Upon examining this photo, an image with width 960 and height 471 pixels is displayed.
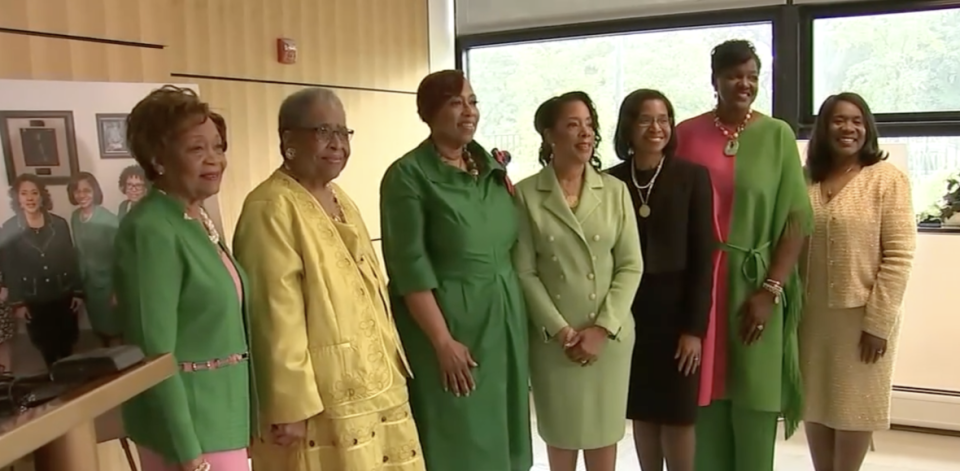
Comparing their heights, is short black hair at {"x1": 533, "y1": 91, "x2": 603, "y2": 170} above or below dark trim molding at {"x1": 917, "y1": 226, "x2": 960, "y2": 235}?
above

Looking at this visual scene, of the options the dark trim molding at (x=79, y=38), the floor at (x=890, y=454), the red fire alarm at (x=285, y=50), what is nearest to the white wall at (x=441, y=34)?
the red fire alarm at (x=285, y=50)

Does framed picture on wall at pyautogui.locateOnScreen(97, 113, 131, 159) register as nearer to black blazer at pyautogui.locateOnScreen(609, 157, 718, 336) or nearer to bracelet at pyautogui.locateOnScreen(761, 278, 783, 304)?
black blazer at pyautogui.locateOnScreen(609, 157, 718, 336)

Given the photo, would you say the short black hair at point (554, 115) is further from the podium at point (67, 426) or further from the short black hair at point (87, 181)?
the podium at point (67, 426)

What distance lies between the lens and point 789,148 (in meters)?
2.76

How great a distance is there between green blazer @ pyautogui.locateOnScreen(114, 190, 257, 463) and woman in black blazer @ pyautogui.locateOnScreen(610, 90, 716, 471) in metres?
1.30

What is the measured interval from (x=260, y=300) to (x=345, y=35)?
2.59m

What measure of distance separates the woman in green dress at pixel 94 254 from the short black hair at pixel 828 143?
7.63 feet

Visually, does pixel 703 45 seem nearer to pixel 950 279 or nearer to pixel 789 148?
pixel 950 279

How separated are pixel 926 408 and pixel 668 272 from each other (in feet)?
7.48

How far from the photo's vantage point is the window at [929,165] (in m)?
4.14

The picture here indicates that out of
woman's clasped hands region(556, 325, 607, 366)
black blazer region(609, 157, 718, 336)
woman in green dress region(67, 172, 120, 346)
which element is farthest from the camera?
black blazer region(609, 157, 718, 336)

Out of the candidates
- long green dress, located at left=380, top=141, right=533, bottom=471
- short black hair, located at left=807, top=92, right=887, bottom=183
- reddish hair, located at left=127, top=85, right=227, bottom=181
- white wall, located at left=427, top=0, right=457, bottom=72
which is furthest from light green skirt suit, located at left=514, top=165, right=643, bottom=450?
white wall, located at left=427, top=0, right=457, bottom=72

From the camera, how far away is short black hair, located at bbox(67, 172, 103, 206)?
7.43 feet

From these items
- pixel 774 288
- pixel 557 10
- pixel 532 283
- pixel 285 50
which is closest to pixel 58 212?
pixel 532 283
